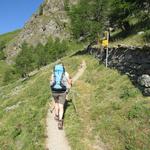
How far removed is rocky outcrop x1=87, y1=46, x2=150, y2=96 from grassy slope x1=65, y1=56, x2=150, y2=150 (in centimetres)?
50

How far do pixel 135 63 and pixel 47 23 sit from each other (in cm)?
15281

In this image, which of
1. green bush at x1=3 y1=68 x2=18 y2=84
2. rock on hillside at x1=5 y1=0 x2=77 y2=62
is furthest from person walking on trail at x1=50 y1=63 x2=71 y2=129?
rock on hillside at x1=5 y1=0 x2=77 y2=62

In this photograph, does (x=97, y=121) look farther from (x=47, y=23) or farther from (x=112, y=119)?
(x=47, y=23)

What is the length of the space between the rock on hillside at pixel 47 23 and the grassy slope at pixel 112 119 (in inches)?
5625

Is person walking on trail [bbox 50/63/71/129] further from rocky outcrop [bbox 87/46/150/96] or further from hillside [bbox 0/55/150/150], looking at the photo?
rocky outcrop [bbox 87/46/150/96]

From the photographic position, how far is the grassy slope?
15.5 meters

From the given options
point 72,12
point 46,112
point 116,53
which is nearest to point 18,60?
point 72,12

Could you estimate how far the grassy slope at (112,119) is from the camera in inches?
610

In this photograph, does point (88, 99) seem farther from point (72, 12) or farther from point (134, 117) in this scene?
point (72, 12)

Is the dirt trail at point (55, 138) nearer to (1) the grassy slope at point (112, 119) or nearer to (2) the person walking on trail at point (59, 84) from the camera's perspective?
(1) the grassy slope at point (112, 119)

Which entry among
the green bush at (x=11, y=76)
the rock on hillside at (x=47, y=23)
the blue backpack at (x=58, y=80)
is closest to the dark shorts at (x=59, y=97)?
the blue backpack at (x=58, y=80)

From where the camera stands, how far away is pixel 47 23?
6767 inches

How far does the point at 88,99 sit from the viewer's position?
22219 millimetres

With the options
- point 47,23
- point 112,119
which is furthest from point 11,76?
point 112,119
